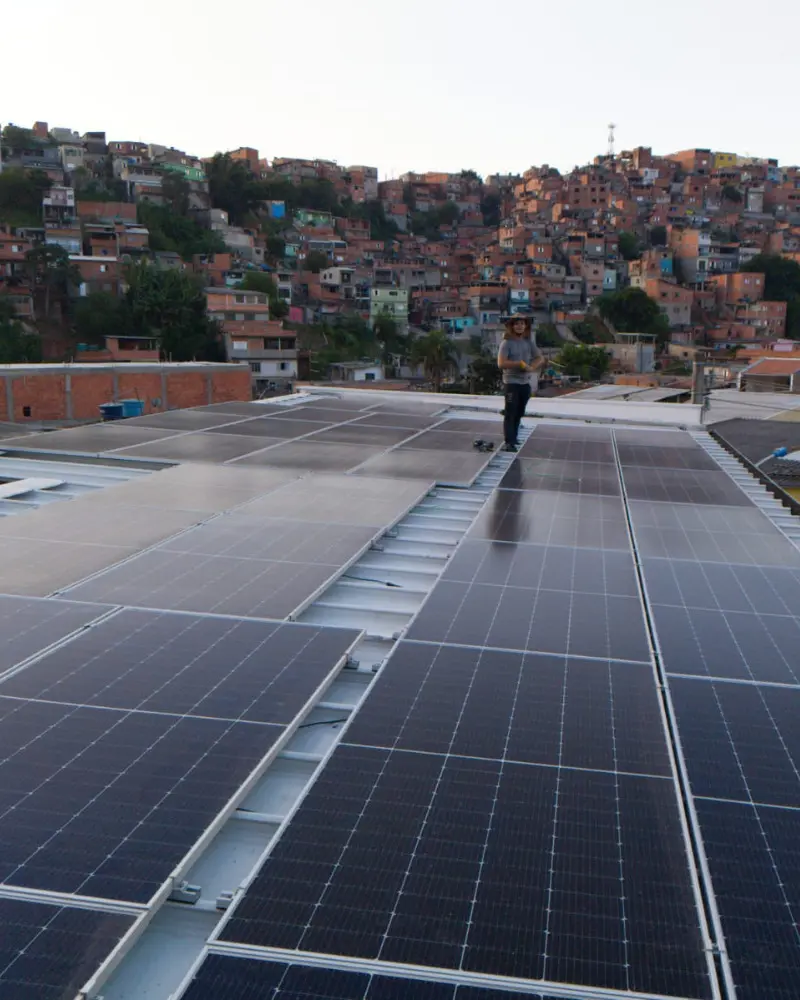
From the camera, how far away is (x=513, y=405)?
47.0 ft

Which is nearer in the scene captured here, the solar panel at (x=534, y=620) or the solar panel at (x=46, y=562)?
the solar panel at (x=534, y=620)

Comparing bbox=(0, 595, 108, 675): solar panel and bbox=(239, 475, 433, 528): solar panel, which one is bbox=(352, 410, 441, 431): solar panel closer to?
bbox=(239, 475, 433, 528): solar panel

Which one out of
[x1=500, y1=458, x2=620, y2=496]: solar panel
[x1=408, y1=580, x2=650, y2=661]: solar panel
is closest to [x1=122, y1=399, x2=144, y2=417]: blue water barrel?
[x1=500, y1=458, x2=620, y2=496]: solar panel

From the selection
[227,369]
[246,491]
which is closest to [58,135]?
[227,369]

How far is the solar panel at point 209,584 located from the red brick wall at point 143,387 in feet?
105

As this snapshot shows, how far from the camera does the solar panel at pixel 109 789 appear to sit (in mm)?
3551

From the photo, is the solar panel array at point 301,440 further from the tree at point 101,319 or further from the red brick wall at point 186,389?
the tree at point 101,319

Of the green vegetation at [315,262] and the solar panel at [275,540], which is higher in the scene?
the green vegetation at [315,262]

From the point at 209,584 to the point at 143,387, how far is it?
34.5 m

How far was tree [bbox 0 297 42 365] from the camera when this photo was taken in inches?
2766

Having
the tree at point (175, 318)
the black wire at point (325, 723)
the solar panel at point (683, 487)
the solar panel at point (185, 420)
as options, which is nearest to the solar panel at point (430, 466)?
the solar panel at point (683, 487)

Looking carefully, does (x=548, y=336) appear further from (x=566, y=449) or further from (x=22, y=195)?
(x=566, y=449)

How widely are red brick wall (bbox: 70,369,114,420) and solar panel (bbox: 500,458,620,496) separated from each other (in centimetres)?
2720

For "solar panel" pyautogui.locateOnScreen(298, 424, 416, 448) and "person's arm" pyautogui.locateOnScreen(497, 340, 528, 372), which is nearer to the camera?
"person's arm" pyautogui.locateOnScreen(497, 340, 528, 372)
